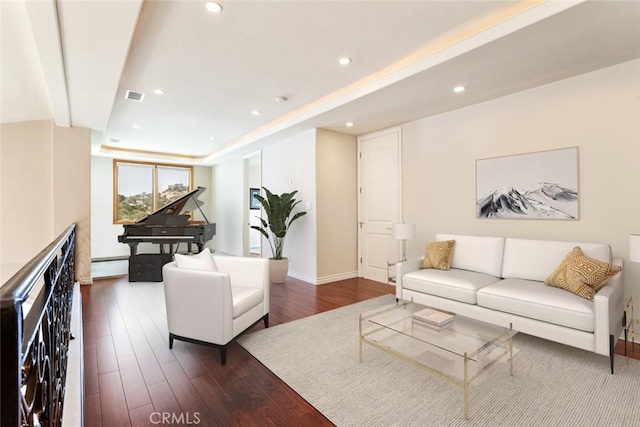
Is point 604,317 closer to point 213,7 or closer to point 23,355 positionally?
point 23,355

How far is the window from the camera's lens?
7918 millimetres

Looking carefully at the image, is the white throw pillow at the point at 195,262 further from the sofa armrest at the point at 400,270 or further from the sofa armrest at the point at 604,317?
the sofa armrest at the point at 604,317

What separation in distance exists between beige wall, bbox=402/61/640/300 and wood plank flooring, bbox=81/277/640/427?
122 centimetres

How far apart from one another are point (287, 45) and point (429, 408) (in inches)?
121

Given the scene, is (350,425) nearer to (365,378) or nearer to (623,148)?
(365,378)

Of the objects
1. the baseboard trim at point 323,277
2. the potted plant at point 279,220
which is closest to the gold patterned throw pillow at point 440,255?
the baseboard trim at point 323,277

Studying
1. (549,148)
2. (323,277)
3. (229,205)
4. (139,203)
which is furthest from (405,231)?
(139,203)

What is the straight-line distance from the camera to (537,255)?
3.21 meters

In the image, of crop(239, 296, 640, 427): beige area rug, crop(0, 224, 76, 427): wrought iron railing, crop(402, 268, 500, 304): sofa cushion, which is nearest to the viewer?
crop(0, 224, 76, 427): wrought iron railing

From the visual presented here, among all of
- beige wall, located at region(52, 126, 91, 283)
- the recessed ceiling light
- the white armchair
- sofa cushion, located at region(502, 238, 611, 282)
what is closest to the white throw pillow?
the white armchair

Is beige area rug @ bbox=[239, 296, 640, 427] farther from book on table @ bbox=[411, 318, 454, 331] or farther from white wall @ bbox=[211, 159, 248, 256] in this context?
white wall @ bbox=[211, 159, 248, 256]

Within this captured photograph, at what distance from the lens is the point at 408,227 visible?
4.15 m

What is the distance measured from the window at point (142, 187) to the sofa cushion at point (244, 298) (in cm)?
622

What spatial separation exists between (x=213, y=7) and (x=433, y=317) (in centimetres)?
291
